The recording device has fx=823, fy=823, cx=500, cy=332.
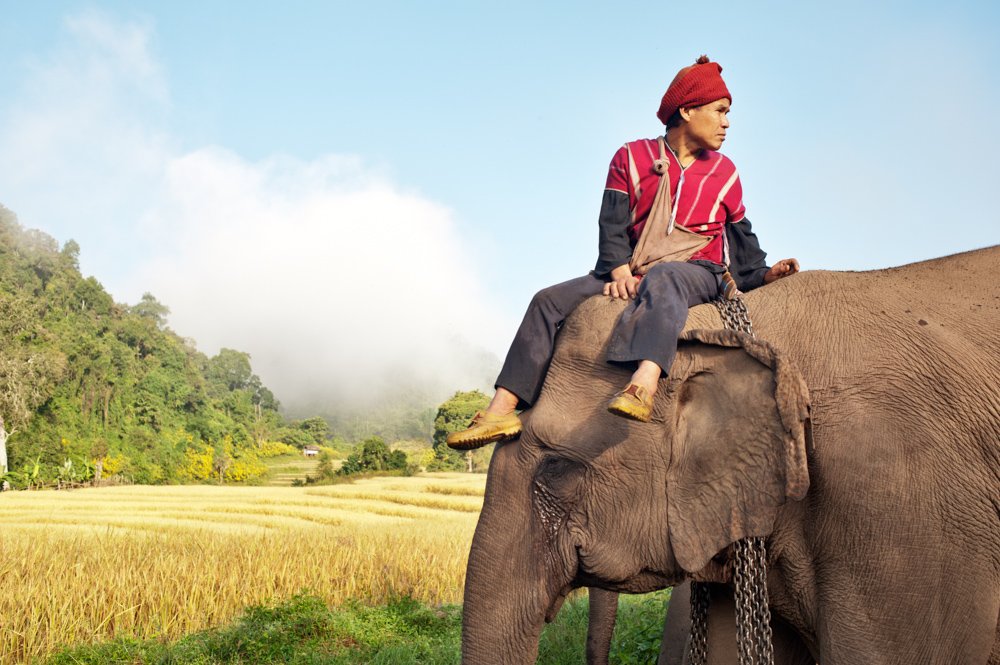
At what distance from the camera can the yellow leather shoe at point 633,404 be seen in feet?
10.0

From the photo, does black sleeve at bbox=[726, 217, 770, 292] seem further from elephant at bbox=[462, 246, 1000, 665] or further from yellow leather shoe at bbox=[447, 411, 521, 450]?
yellow leather shoe at bbox=[447, 411, 521, 450]

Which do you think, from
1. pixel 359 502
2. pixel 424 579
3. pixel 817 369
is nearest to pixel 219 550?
pixel 424 579

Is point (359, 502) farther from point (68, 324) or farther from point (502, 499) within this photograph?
point (68, 324)

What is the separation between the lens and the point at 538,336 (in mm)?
3820

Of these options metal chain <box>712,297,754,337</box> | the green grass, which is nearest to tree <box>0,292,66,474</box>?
the green grass

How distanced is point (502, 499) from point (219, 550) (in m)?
12.4

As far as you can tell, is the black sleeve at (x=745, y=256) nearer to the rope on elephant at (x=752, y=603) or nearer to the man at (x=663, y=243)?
the man at (x=663, y=243)

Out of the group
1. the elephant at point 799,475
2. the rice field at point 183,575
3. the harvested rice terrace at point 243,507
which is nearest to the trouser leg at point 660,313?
the elephant at point 799,475

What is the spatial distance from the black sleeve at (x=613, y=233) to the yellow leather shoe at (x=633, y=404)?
1000 mm

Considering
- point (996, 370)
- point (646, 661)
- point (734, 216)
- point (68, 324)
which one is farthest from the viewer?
point (68, 324)

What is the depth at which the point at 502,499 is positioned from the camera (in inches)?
140

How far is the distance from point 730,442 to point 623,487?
472 millimetres

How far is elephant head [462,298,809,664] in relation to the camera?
10.5 ft

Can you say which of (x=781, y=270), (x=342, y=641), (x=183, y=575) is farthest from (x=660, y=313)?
(x=183, y=575)
